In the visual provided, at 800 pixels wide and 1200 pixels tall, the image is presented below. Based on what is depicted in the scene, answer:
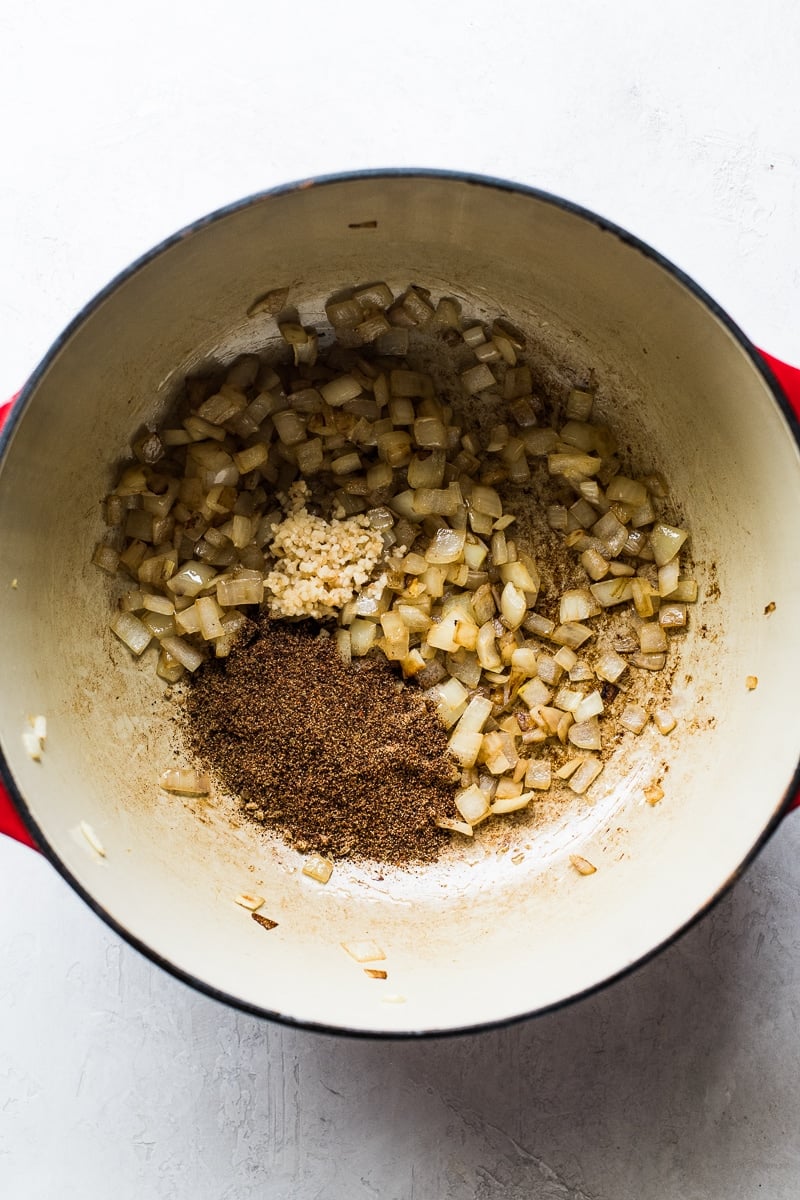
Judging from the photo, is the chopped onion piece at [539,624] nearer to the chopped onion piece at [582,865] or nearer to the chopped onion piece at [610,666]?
the chopped onion piece at [610,666]

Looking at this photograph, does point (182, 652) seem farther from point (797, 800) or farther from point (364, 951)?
point (797, 800)

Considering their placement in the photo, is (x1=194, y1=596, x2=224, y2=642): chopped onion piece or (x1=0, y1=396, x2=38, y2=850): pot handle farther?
(x1=194, y1=596, x2=224, y2=642): chopped onion piece

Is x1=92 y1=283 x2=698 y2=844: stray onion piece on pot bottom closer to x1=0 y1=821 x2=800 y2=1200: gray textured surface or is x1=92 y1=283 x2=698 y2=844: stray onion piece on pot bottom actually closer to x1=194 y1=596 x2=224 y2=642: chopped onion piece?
x1=194 y1=596 x2=224 y2=642: chopped onion piece

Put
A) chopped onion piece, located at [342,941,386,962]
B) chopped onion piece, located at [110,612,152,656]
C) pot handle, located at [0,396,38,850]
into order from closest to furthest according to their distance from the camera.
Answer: pot handle, located at [0,396,38,850]
chopped onion piece, located at [342,941,386,962]
chopped onion piece, located at [110,612,152,656]

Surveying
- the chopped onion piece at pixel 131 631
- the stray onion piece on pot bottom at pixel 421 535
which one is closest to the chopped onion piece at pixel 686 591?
the stray onion piece on pot bottom at pixel 421 535

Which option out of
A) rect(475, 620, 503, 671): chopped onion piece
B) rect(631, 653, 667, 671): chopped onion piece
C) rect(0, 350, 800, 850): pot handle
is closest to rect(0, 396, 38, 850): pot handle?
rect(0, 350, 800, 850): pot handle

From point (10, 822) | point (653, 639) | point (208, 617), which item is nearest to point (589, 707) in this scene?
point (653, 639)

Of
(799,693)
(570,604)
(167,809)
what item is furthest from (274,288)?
(799,693)
